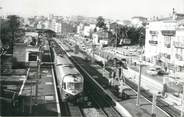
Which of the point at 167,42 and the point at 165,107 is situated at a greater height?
the point at 167,42

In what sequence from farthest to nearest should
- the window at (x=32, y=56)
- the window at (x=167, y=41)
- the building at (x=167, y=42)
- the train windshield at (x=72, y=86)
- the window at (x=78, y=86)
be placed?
the window at (x=167, y=41)
the building at (x=167, y=42)
the window at (x=32, y=56)
the window at (x=78, y=86)
the train windshield at (x=72, y=86)

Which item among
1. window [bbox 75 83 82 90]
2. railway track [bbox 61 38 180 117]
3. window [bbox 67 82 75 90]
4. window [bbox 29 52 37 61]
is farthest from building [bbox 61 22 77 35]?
window [bbox 67 82 75 90]

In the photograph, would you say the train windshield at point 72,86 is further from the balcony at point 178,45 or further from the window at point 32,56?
the balcony at point 178,45

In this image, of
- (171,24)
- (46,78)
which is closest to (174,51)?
(171,24)

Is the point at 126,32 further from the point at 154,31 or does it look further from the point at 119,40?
the point at 154,31

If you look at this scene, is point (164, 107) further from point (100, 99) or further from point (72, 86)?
point (72, 86)

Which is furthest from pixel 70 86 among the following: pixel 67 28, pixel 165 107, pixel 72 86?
pixel 67 28

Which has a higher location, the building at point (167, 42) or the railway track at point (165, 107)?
the building at point (167, 42)

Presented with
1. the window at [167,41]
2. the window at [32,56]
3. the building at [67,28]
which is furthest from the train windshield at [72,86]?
the building at [67,28]
